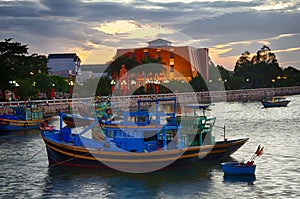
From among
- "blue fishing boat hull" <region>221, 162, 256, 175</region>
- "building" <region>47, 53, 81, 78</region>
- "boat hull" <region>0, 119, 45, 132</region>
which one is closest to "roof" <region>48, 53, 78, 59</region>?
"building" <region>47, 53, 81, 78</region>

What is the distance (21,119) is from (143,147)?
1055 inches

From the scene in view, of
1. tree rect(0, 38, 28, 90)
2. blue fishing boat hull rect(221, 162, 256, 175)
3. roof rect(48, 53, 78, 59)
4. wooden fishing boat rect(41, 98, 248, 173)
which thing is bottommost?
blue fishing boat hull rect(221, 162, 256, 175)

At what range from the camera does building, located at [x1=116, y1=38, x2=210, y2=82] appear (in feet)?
437

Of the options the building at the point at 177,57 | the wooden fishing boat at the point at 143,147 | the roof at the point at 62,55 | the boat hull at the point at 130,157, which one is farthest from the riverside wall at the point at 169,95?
the roof at the point at 62,55

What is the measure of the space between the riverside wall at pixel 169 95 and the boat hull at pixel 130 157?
32.9m

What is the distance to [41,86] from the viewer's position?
87.7 metres

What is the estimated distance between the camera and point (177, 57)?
135m

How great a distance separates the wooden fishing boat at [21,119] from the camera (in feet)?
164

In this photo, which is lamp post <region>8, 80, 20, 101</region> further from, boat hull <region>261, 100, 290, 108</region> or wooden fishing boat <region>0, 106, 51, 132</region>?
boat hull <region>261, 100, 290, 108</region>

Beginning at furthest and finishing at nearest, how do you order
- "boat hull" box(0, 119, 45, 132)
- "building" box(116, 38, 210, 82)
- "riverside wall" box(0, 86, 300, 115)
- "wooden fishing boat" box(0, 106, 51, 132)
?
"building" box(116, 38, 210, 82) < "riverside wall" box(0, 86, 300, 115) < "wooden fishing boat" box(0, 106, 51, 132) < "boat hull" box(0, 119, 45, 132)

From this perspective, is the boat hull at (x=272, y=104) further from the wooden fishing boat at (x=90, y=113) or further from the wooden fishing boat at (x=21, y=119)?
the wooden fishing boat at (x=21, y=119)

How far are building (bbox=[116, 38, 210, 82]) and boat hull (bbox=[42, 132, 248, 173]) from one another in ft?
324

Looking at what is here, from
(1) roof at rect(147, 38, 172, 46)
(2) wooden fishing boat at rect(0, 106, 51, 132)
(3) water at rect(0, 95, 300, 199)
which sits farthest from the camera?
(1) roof at rect(147, 38, 172, 46)

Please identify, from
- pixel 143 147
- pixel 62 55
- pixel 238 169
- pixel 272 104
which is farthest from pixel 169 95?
pixel 62 55
